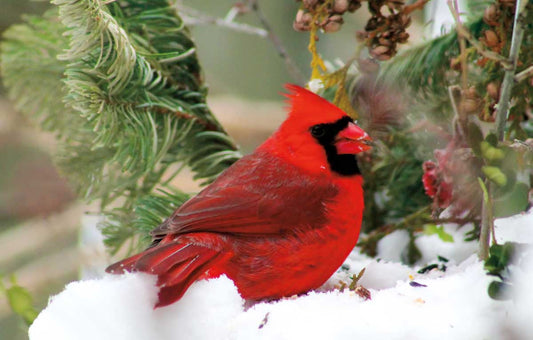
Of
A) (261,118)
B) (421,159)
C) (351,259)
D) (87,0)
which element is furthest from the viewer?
(261,118)

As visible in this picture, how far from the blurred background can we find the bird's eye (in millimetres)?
1550

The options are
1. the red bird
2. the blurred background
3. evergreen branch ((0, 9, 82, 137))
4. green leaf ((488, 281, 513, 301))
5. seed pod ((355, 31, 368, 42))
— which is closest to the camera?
green leaf ((488, 281, 513, 301))

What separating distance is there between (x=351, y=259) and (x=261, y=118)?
1637mm

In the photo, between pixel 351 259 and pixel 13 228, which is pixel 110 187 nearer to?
pixel 351 259

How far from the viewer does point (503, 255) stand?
0.53m

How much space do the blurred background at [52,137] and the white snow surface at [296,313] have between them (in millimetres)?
1815

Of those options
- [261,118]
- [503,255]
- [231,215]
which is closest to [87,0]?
[231,215]

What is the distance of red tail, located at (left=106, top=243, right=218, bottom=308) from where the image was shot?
62 centimetres

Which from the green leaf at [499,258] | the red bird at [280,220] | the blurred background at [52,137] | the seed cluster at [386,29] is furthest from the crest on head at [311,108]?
the blurred background at [52,137]

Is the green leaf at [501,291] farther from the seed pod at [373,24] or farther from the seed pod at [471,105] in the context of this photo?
the seed pod at [373,24]

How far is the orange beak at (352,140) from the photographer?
32.5 inches

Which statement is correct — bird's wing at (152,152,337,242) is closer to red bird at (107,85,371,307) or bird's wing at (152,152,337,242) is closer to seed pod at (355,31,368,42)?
red bird at (107,85,371,307)

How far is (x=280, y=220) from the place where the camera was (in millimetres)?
763

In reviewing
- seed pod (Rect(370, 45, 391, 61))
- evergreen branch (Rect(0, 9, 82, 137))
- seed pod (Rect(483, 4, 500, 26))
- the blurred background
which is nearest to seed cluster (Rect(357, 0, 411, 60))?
seed pod (Rect(370, 45, 391, 61))
